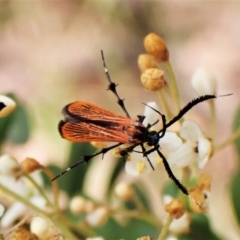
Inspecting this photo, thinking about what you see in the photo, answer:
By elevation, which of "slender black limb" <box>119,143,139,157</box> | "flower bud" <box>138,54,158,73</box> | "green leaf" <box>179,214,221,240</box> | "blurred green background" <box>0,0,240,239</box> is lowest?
"green leaf" <box>179,214,221,240</box>

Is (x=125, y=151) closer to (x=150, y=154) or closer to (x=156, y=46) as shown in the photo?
(x=150, y=154)

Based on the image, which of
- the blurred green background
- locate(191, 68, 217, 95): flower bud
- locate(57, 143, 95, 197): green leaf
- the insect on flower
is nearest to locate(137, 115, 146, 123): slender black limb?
the insect on flower

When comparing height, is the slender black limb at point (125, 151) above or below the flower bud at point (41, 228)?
above

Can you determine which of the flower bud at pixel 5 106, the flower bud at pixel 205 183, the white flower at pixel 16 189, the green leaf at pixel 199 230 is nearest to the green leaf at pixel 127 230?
the green leaf at pixel 199 230

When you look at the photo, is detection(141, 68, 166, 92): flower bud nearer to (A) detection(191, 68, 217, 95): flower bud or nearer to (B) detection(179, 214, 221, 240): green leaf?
(A) detection(191, 68, 217, 95): flower bud

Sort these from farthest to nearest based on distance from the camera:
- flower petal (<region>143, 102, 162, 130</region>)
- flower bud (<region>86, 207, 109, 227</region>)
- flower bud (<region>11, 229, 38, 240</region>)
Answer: flower bud (<region>86, 207, 109, 227</region>), flower petal (<region>143, 102, 162, 130</region>), flower bud (<region>11, 229, 38, 240</region>)

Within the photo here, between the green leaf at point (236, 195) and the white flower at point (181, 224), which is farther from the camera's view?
the green leaf at point (236, 195)

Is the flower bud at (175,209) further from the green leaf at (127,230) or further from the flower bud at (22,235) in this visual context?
the green leaf at (127,230)
